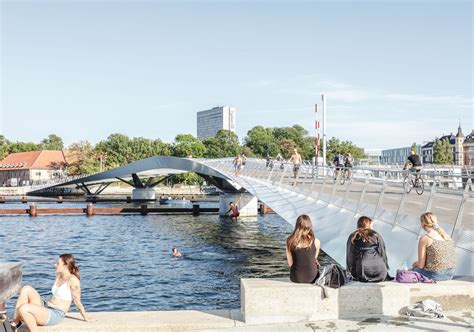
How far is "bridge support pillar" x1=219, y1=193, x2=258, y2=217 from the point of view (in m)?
53.5

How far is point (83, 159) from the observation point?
136m

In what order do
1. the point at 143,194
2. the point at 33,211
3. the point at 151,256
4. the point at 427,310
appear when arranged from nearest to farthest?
the point at 427,310 < the point at 151,256 < the point at 33,211 < the point at 143,194

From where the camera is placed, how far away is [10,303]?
1600 centimetres

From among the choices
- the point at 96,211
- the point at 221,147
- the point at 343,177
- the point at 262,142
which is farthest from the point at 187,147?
the point at 343,177

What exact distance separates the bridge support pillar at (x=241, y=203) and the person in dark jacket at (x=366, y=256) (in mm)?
45137

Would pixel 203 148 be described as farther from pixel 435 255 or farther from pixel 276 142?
pixel 435 255

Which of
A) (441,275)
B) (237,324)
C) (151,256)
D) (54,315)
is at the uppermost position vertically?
(441,275)

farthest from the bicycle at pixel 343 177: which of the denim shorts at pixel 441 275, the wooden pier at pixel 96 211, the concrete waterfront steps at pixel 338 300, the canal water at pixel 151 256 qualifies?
the wooden pier at pixel 96 211

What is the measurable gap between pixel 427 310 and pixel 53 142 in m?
196

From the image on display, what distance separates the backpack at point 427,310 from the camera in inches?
273

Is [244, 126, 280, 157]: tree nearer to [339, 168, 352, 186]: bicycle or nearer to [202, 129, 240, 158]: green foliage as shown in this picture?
[202, 129, 240, 158]: green foliage

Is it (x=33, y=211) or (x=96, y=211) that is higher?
(x=33, y=211)

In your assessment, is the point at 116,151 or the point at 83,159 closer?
the point at 83,159

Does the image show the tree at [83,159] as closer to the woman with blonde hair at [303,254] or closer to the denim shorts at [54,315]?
the denim shorts at [54,315]
